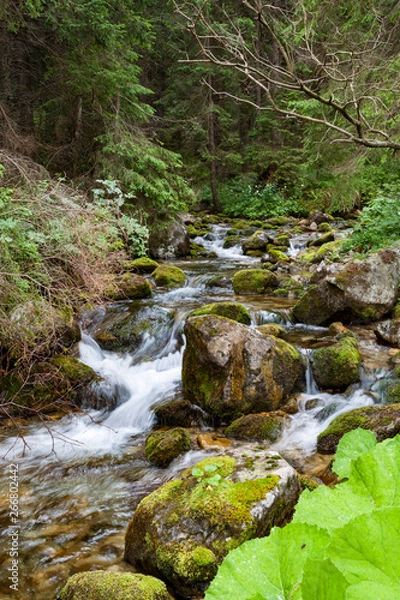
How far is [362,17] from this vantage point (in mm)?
8930

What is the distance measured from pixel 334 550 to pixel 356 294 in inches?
320

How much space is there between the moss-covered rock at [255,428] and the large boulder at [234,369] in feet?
0.94

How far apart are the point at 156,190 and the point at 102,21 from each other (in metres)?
3.93

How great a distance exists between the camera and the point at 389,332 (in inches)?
279

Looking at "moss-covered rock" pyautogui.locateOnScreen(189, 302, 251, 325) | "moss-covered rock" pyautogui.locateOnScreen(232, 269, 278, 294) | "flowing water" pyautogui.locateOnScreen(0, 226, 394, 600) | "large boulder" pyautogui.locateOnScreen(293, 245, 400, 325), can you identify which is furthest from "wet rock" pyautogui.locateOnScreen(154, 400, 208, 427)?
"moss-covered rock" pyautogui.locateOnScreen(232, 269, 278, 294)

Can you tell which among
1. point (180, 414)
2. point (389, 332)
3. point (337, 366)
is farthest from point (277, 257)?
point (180, 414)

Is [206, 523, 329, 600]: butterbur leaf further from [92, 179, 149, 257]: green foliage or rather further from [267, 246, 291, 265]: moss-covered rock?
[267, 246, 291, 265]: moss-covered rock

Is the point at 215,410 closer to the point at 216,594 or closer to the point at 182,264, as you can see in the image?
the point at 216,594

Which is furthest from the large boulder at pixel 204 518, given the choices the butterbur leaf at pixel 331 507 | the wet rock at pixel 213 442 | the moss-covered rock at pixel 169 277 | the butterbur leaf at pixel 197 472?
the moss-covered rock at pixel 169 277

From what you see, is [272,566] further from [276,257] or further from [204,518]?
[276,257]

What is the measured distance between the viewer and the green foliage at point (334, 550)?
1.25 ft

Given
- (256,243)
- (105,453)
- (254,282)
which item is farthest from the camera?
(256,243)

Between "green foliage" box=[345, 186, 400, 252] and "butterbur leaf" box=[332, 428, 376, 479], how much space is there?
9.26 m

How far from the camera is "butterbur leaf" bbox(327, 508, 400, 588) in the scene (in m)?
0.38
